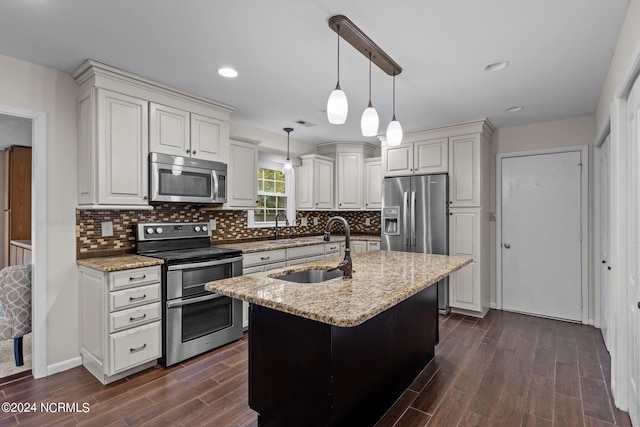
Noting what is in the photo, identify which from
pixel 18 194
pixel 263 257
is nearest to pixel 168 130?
pixel 263 257

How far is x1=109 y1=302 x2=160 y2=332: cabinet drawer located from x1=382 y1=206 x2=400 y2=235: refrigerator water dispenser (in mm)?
2933

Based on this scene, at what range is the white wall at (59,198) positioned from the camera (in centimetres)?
260

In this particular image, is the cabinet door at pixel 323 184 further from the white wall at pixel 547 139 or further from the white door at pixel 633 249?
the white door at pixel 633 249

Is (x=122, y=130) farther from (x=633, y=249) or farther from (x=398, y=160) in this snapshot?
(x=633, y=249)

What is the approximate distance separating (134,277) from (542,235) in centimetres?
445

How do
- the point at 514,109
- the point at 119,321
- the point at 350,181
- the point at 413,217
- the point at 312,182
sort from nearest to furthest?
the point at 119,321 → the point at 514,109 → the point at 413,217 → the point at 312,182 → the point at 350,181

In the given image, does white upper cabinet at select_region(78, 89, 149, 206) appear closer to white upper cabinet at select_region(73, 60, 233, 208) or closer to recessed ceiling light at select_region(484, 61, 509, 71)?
white upper cabinet at select_region(73, 60, 233, 208)

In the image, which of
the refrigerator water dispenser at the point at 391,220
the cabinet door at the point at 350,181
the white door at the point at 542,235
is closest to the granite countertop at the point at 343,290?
the refrigerator water dispenser at the point at 391,220

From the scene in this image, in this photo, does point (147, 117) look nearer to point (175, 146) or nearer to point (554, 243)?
point (175, 146)

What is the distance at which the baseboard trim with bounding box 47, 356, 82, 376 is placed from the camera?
2.62m

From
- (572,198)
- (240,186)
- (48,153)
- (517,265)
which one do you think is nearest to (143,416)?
(48,153)

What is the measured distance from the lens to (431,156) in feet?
14.1

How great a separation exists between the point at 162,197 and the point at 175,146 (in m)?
0.50

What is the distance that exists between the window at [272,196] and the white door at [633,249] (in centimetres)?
361
